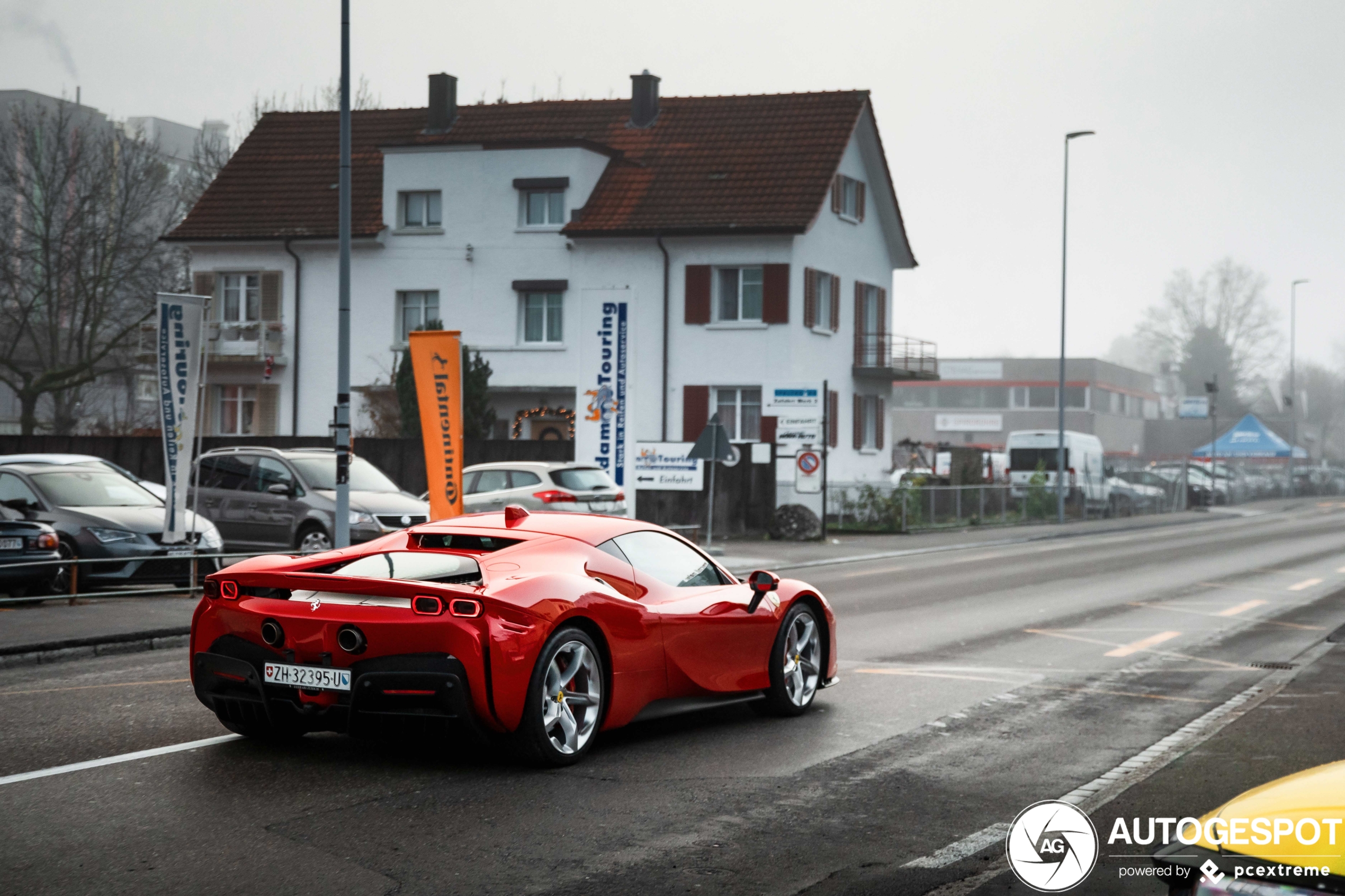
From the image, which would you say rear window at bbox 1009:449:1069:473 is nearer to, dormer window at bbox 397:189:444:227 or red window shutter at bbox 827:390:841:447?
red window shutter at bbox 827:390:841:447

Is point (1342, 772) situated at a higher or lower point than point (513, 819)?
higher

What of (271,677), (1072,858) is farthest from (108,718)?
(1072,858)

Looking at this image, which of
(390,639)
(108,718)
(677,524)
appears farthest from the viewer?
(677,524)

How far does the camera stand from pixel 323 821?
584cm

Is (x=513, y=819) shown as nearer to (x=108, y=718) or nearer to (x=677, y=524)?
(x=108, y=718)

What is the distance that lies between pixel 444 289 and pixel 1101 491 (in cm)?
2229

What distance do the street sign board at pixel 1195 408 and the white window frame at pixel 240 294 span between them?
7463 centimetres

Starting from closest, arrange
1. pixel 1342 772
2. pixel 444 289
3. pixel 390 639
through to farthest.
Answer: pixel 1342 772, pixel 390 639, pixel 444 289

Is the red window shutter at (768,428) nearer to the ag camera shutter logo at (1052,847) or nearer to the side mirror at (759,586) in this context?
the side mirror at (759,586)

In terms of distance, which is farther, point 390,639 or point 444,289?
point 444,289

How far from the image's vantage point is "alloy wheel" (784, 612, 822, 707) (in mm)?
8758

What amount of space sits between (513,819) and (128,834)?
1.51 meters

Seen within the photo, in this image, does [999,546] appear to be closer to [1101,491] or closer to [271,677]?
[1101,491]

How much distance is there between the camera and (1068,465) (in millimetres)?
47125
